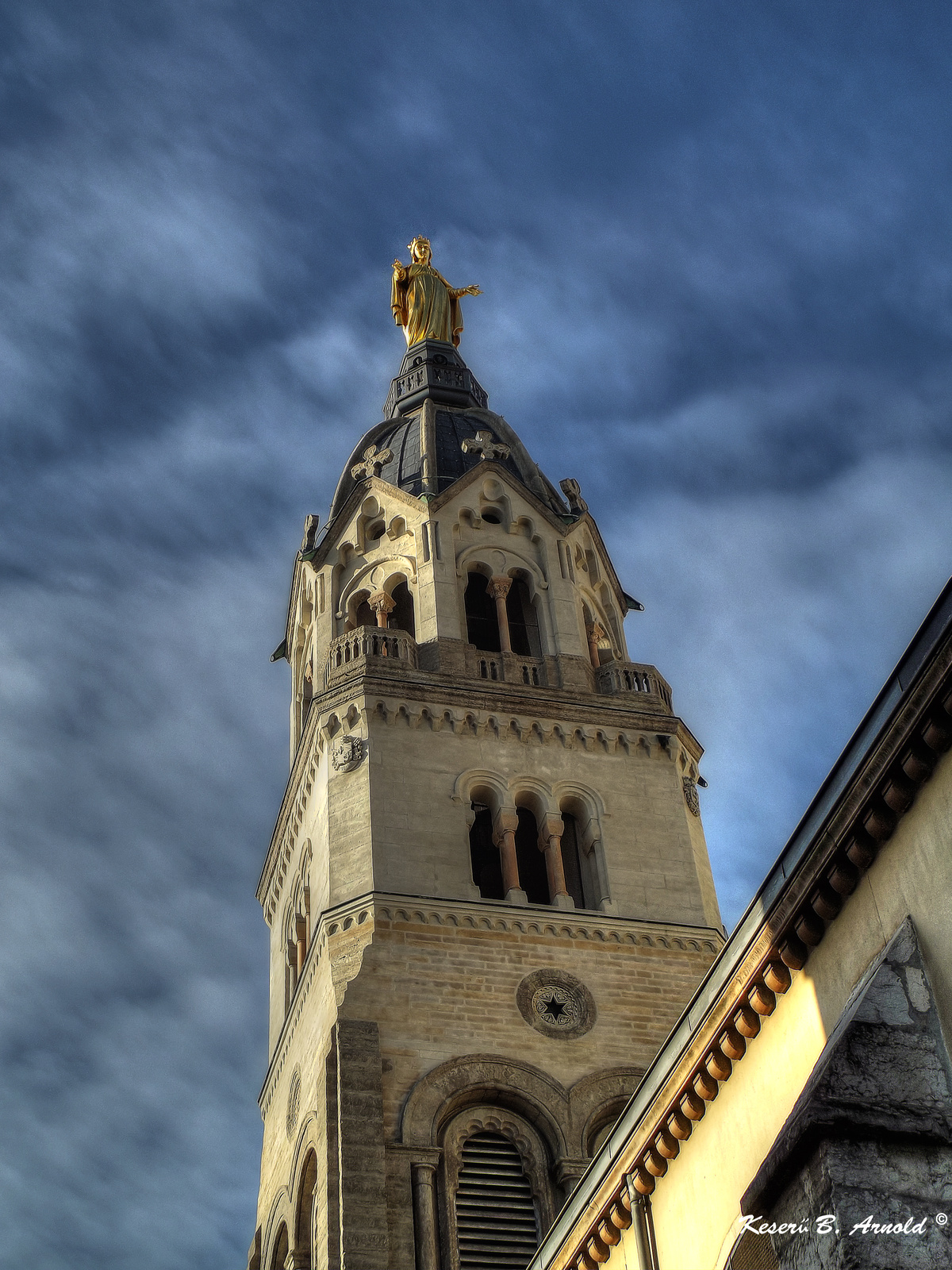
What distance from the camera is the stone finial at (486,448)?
151 feet

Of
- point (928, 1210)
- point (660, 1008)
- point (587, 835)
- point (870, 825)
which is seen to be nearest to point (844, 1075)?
point (928, 1210)

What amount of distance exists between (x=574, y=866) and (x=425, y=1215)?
31.2 feet

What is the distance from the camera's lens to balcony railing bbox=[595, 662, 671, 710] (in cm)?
4056

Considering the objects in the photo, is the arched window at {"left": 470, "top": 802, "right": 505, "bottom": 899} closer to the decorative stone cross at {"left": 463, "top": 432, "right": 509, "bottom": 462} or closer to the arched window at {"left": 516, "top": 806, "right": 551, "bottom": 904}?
the arched window at {"left": 516, "top": 806, "right": 551, "bottom": 904}

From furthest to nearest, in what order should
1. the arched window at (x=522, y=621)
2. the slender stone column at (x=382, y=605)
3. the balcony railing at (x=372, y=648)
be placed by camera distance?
the arched window at (x=522, y=621) < the slender stone column at (x=382, y=605) < the balcony railing at (x=372, y=648)

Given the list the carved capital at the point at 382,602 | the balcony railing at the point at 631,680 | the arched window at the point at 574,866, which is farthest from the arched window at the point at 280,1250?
the carved capital at the point at 382,602

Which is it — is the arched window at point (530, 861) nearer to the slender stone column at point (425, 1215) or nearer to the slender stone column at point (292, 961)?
the slender stone column at point (292, 961)

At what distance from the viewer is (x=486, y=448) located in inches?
1818

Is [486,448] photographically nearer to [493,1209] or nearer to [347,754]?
[347,754]

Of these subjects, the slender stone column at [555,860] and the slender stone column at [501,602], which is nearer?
the slender stone column at [555,860]

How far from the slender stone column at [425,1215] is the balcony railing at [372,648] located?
39.6 ft

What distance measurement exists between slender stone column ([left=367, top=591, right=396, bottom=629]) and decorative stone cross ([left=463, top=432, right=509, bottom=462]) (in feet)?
16.8

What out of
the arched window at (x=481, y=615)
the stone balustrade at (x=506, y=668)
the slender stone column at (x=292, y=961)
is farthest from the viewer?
the arched window at (x=481, y=615)

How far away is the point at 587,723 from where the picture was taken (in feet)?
128
